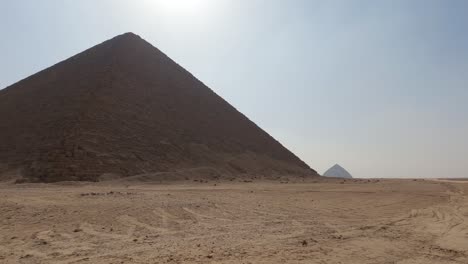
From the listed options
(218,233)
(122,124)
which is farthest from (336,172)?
(218,233)

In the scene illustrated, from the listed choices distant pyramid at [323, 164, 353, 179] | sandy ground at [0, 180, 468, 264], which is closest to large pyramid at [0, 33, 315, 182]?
sandy ground at [0, 180, 468, 264]

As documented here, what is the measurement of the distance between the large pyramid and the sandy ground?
1023 cm

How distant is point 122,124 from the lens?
994 inches

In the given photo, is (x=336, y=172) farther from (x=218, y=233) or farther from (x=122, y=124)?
(x=218, y=233)

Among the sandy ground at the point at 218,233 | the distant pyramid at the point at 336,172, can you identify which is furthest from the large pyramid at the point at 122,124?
the distant pyramid at the point at 336,172

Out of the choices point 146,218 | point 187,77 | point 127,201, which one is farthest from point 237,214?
point 187,77

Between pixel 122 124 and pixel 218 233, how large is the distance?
19.3 m

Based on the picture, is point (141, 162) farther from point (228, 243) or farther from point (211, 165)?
point (228, 243)

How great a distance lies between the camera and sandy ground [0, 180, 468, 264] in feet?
18.1

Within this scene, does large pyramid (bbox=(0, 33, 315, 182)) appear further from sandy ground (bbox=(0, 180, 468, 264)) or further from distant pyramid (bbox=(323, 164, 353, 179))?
distant pyramid (bbox=(323, 164, 353, 179))

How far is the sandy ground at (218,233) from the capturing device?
18.1 feet

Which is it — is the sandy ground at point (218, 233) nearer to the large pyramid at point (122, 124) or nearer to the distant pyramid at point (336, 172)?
the large pyramid at point (122, 124)

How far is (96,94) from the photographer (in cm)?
2719

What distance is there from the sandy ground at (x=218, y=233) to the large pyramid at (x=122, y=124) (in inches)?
403
